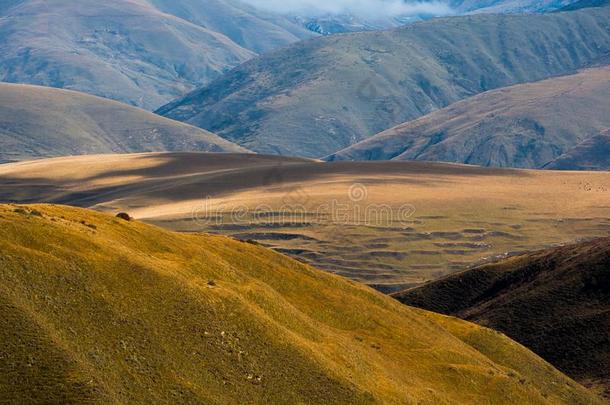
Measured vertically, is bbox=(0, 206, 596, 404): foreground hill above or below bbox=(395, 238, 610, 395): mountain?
above

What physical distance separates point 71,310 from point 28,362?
513cm

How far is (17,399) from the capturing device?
4150 centimetres

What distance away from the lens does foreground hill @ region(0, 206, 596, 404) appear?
45062 millimetres

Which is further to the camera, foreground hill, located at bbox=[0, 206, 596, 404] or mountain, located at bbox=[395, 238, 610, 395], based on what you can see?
mountain, located at bbox=[395, 238, 610, 395]

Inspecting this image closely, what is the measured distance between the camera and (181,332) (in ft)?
170

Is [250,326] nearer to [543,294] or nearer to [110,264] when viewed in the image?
[110,264]

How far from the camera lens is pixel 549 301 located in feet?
423

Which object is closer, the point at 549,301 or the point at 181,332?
the point at 181,332

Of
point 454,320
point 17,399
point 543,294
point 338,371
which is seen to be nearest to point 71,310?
point 17,399

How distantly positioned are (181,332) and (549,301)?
284 feet

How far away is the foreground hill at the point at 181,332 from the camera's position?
45062 mm

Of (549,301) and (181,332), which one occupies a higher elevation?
(181,332)

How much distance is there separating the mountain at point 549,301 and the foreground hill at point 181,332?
3748cm

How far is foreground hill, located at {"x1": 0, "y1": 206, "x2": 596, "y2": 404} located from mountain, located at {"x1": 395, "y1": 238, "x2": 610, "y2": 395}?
37.5 metres
